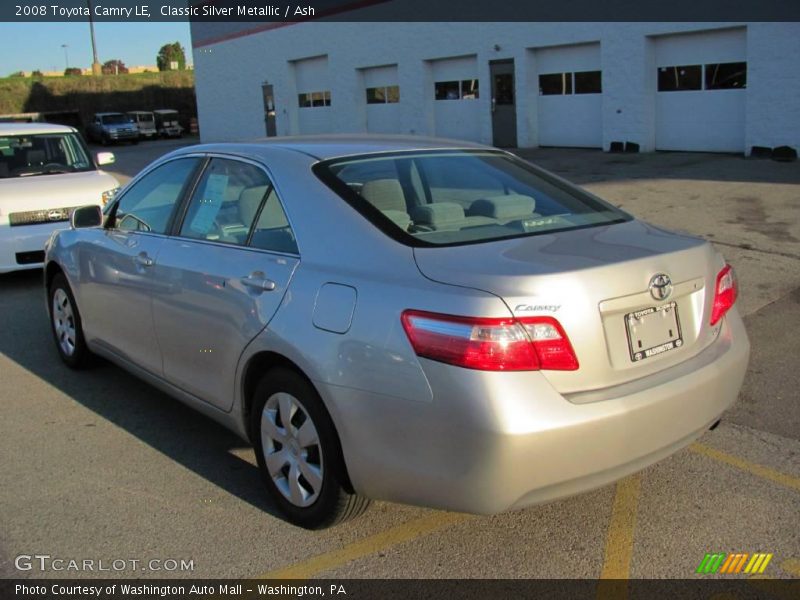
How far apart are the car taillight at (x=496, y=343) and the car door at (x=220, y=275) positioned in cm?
85

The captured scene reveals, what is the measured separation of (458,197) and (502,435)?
1.61 m

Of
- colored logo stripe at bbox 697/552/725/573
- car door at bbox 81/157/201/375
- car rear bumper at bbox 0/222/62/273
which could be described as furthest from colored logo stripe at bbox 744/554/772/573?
car rear bumper at bbox 0/222/62/273

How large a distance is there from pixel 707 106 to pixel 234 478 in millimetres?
17030

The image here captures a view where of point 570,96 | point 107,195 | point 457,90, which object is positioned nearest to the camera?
point 107,195

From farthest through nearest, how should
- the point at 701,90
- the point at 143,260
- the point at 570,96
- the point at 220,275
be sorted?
the point at 570,96 → the point at 701,90 → the point at 143,260 → the point at 220,275

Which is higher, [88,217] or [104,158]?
[104,158]

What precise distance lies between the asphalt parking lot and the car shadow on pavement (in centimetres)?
1

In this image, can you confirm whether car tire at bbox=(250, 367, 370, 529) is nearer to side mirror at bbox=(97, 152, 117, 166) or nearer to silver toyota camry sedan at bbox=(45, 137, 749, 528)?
silver toyota camry sedan at bbox=(45, 137, 749, 528)

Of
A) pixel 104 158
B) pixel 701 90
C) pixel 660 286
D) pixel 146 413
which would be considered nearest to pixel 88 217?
pixel 146 413

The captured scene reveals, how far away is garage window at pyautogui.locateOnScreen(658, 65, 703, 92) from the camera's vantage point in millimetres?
18453

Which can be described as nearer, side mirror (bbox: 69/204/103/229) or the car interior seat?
the car interior seat

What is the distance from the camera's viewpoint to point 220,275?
151 inches

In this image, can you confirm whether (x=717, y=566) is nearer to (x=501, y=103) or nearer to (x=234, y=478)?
(x=234, y=478)

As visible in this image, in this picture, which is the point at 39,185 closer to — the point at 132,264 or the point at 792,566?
the point at 132,264
